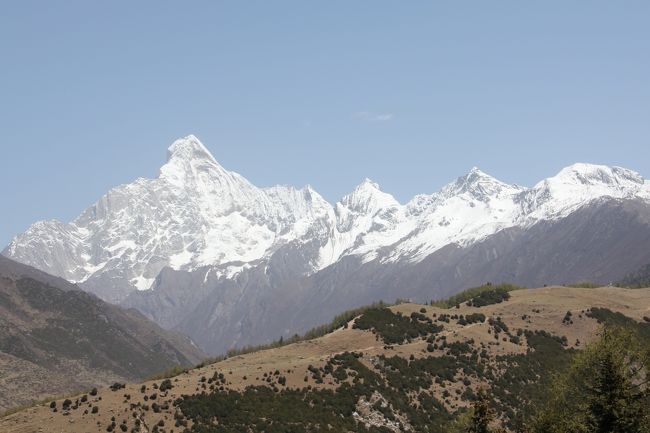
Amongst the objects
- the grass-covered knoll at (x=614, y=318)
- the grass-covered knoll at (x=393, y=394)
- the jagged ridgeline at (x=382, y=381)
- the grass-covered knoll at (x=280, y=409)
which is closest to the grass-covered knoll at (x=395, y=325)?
the jagged ridgeline at (x=382, y=381)

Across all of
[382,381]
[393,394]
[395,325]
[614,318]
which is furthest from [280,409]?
[614,318]

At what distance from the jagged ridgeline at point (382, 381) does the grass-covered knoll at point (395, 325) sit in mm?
256

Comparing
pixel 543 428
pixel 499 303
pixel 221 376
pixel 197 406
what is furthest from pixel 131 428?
pixel 499 303

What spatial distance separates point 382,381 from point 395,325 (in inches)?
1389

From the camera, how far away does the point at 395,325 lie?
167875 mm

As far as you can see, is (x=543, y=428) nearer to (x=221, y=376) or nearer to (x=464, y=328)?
(x=221, y=376)

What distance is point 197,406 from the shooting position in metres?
112

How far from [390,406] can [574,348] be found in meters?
53.8

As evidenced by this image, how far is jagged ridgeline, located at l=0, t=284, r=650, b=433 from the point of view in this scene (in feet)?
356

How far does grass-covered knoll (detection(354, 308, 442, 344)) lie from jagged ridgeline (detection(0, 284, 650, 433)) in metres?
0.26

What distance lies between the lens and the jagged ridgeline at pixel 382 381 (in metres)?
109

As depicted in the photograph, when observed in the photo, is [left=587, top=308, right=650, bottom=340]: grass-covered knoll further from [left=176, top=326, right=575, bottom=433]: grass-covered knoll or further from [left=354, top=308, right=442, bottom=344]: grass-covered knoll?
[left=354, top=308, right=442, bottom=344]: grass-covered knoll

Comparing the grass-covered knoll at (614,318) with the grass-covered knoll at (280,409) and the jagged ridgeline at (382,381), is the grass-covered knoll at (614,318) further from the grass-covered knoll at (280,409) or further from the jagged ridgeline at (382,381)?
the grass-covered knoll at (280,409)

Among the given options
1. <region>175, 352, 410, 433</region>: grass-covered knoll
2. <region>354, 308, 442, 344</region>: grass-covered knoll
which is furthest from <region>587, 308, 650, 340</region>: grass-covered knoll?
<region>175, 352, 410, 433</region>: grass-covered knoll
